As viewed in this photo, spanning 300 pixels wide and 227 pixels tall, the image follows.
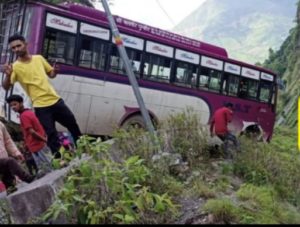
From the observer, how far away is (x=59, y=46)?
10750mm

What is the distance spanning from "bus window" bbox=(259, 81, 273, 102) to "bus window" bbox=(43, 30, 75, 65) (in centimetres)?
741

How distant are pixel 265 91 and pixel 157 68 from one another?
5.22 metres

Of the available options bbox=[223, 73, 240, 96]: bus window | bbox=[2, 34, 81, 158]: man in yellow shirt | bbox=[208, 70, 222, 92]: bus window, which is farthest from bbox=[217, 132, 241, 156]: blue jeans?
bbox=[223, 73, 240, 96]: bus window

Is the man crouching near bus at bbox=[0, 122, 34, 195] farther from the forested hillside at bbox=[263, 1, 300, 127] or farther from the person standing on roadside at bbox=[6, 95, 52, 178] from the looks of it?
the forested hillside at bbox=[263, 1, 300, 127]

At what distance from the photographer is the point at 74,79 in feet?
35.9

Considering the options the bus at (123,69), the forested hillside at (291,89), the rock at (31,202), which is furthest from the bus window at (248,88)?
the forested hillside at (291,89)

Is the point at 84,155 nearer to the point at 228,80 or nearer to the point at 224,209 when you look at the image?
the point at 224,209

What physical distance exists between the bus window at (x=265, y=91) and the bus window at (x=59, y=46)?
7.41 metres

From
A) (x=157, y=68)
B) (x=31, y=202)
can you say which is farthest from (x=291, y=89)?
(x=31, y=202)

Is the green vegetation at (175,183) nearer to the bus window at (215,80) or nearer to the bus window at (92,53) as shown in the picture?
the bus window at (92,53)

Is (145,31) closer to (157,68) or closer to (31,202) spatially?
(157,68)

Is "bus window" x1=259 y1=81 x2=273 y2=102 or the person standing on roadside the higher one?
"bus window" x1=259 y1=81 x2=273 y2=102

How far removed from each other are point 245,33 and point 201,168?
181 metres

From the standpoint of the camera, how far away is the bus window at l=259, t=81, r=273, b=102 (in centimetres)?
1614
